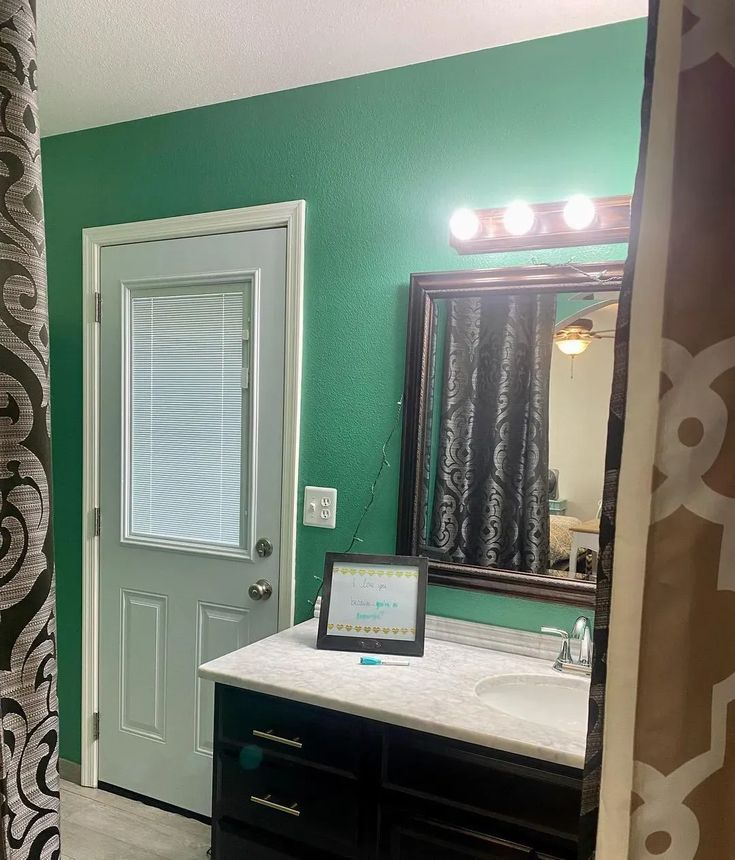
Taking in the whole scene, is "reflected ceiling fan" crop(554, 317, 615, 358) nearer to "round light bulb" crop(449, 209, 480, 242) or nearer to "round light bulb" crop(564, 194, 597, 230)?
"round light bulb" crop(564, 194, 597, 230)

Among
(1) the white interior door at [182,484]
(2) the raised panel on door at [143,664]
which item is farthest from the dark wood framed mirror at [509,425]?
(2) the raised panel on door at [143,664]

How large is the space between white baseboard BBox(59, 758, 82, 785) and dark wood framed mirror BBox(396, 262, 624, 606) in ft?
5.52

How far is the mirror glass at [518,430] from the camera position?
1772 mm

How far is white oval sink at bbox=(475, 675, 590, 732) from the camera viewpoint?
1.66 m

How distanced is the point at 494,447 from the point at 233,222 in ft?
3.82

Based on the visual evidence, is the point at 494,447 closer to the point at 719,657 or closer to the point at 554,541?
the point at 554,541

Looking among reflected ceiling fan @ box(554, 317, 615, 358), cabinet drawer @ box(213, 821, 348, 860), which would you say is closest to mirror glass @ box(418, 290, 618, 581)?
reflected ceiling fan @ box(554, 317, 615, 358)

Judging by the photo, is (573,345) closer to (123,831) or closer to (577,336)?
(577,336)

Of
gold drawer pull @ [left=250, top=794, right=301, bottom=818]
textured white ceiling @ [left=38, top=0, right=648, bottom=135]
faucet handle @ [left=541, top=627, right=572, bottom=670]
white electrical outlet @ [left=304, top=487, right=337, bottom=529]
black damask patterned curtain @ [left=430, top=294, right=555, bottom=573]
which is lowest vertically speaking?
gold drawer pull @ [left=250, top=794, right=301, bottom=818]

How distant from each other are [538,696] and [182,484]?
4.54 feet

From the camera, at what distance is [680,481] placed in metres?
0.38

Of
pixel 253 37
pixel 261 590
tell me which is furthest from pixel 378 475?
pixel 253 37

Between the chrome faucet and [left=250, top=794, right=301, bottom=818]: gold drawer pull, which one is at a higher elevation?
the chrome faucet

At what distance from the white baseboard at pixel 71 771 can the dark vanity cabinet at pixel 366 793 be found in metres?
1.22
